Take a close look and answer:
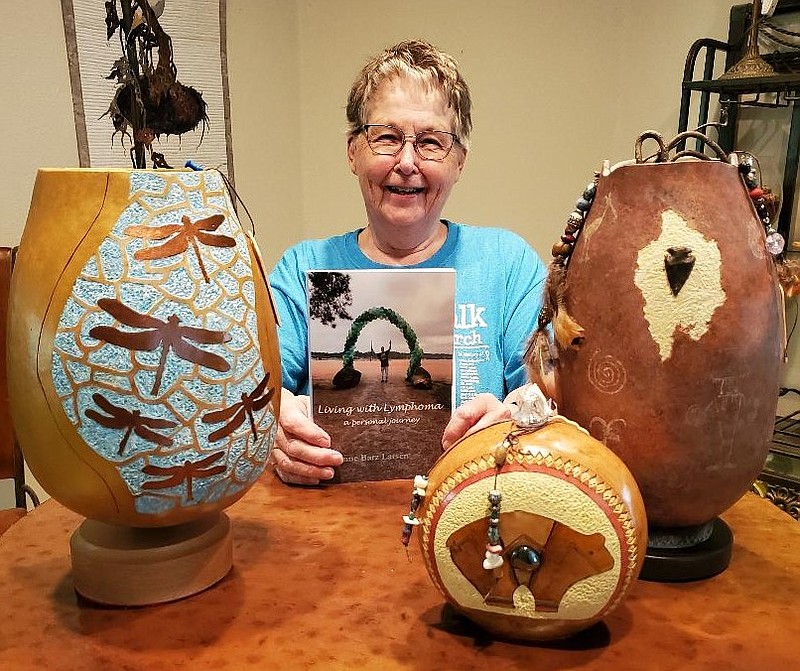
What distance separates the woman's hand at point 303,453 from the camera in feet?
3.09

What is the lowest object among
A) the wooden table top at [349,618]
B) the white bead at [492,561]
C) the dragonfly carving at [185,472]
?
the wooden table top at [349,618]

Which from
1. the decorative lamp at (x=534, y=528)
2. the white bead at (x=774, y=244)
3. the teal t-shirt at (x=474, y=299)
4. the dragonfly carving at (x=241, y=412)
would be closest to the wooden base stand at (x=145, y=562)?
the dragonfly carving at (x=241, y=412)

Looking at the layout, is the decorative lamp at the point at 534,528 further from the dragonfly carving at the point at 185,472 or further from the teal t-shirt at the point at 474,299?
the teal t-shirt at the point at 474,299

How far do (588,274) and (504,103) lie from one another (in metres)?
1.57

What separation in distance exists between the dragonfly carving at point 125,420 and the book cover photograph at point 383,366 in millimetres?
330

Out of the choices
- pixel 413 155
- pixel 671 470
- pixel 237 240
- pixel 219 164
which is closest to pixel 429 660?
pixel 671 470

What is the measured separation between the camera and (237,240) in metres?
0.70

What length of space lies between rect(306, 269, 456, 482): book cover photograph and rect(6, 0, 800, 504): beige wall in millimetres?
1287

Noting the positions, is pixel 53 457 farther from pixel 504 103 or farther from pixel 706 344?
pixel 504 103

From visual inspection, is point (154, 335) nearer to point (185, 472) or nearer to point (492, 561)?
point (185, 472)

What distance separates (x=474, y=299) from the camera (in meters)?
1.30

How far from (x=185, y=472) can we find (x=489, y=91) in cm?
176

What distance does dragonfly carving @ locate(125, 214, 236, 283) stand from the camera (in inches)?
25.5

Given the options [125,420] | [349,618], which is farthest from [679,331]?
[125,420]
